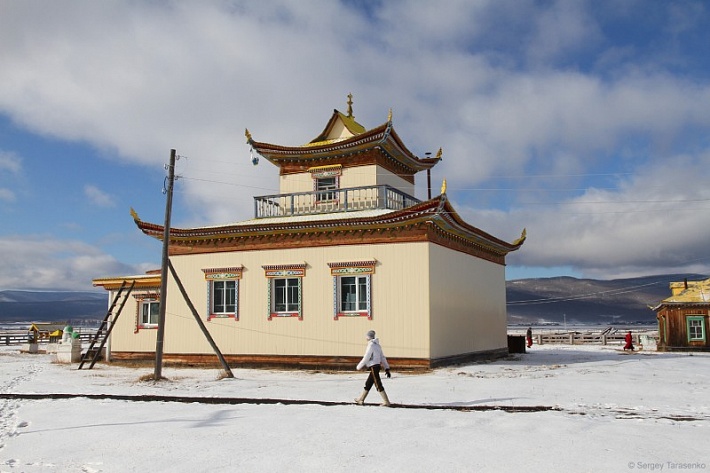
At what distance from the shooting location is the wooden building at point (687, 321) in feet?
112

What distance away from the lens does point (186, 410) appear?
508 inches

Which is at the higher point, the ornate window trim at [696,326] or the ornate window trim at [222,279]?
the ornate window trim at [222,279]

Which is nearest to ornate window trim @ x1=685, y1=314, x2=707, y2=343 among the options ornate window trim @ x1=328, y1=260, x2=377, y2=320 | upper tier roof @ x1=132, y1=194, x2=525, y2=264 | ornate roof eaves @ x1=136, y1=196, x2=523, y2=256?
ornate roof eaves @ x1=136, y1=196, x2=523, y2=256

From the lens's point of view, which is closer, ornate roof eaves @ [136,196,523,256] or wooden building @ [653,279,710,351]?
ornate roof eaves @ [136,196,523,256]

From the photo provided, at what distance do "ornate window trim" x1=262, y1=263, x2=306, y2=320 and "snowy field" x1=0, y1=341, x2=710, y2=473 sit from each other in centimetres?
530

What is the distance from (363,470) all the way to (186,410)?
587cm

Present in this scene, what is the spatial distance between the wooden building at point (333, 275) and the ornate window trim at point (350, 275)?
37mm

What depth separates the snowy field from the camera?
8.61 m

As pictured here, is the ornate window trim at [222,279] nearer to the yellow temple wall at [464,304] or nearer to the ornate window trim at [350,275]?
the ornate window trim at [350,275]

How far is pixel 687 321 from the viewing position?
3456 centimetres

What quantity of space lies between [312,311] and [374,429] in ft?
40.0

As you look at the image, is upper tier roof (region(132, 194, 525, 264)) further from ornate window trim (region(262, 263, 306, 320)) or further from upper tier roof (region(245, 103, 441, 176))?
upper tier roof (region(245, 103, 441, 176))

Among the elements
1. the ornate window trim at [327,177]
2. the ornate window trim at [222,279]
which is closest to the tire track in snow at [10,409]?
the ornate window trim at [222,279]

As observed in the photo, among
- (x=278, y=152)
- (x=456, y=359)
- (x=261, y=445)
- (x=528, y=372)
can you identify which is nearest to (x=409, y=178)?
(x=278, y=152)
